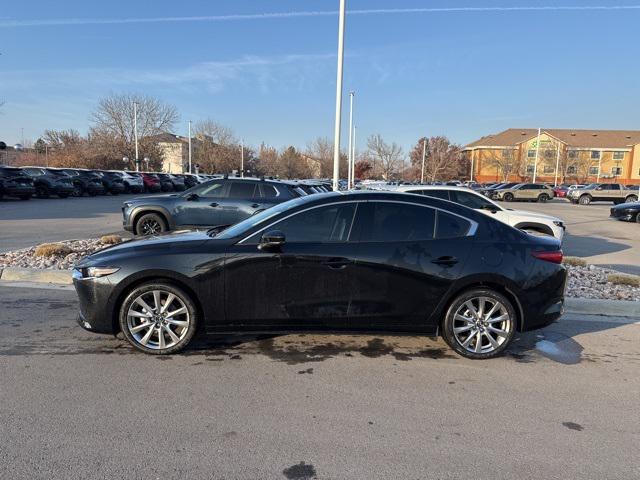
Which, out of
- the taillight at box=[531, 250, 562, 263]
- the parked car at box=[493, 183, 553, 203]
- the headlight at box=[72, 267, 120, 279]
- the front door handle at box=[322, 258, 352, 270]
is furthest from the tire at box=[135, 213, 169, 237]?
the parked car at box=[493, 183, 553, 203]

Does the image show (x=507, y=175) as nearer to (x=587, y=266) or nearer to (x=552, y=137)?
(x=552, y=137)

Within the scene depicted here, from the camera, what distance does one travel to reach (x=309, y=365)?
4.30 m

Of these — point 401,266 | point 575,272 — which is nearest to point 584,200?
point 575,272

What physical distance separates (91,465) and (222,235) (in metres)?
2.33

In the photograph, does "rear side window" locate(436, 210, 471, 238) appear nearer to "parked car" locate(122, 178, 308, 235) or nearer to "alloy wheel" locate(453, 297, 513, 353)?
"alloy wheel" locate(453, 297, 513, 353)

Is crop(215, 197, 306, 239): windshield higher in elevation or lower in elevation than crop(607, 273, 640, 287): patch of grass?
higher

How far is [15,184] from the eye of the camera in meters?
23.4

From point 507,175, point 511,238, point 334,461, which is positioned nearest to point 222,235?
point 334,461

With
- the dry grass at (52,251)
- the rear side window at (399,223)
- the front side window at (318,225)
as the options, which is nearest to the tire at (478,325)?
the rear side window at (399,223)

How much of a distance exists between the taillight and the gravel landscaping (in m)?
2.45

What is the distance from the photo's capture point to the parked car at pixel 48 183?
26375 mm

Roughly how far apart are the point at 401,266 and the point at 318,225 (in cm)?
90

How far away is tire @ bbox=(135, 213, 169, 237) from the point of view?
35.5 feet

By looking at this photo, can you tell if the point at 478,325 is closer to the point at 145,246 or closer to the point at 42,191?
the point at 145,246
